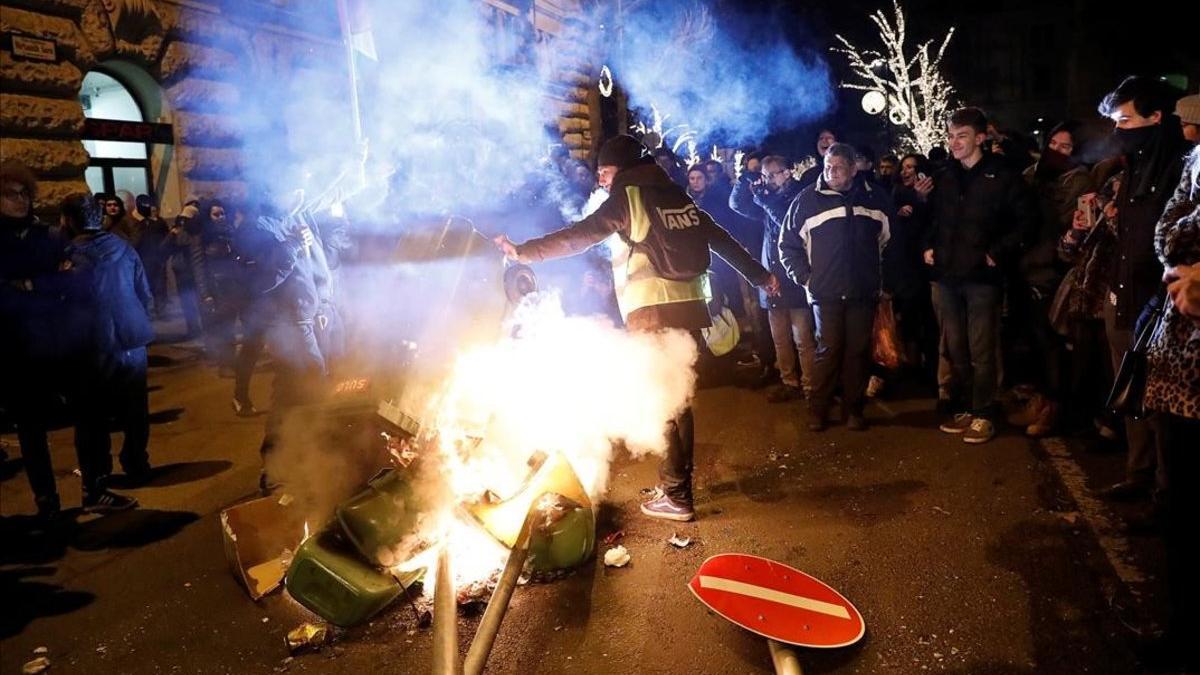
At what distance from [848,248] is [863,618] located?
10.5 ft

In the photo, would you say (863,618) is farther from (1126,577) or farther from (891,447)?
(891,447)

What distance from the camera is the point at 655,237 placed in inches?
181

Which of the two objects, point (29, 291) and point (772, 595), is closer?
point (772, 595)

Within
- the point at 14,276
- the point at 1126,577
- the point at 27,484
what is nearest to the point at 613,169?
the point at 1126,577

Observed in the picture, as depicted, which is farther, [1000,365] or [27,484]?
[1000,365]

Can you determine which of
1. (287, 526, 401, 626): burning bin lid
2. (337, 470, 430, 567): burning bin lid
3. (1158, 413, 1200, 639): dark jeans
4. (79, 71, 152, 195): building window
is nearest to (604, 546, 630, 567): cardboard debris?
(337, 470, 430, 567): burning bin lid

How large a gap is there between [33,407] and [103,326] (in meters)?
0.67

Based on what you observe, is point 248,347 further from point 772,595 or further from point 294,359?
point 772,595

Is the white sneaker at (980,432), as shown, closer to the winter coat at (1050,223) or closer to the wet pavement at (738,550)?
the wet pavement at (738,550)

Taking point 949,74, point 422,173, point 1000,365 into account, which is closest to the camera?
point 1000,365

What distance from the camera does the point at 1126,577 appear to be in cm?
379

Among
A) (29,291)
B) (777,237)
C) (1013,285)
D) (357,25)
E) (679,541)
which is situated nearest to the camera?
(679,541)

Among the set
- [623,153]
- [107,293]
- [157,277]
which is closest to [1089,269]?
[623,153]

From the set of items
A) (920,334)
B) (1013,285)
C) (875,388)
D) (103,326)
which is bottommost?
(875,388)
